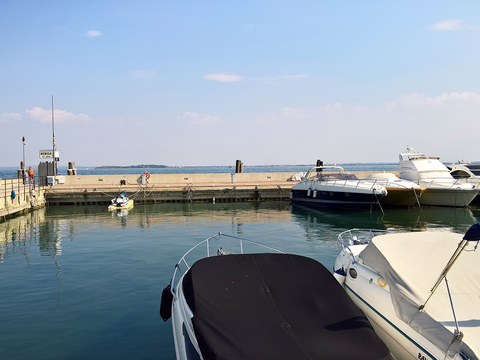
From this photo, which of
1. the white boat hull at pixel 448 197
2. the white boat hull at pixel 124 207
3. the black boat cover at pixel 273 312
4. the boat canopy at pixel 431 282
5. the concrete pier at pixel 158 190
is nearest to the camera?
the black boat cover at pixel 273 312

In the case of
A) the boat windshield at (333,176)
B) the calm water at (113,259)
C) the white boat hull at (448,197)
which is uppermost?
the boat windshield at (333,176)

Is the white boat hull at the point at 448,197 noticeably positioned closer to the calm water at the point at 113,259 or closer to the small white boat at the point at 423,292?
the calm water at the point at 113,259

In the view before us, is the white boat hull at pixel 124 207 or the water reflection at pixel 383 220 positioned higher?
the white boat hull at pixel 124 207

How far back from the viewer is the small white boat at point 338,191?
23.5m

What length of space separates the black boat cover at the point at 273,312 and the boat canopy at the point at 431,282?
826mm

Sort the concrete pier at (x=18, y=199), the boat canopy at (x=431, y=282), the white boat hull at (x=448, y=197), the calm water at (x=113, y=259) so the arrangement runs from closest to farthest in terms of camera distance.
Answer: the boat canopy at (x=431, y=282) → the calm water at (x=113, y=259) → the concrete pier at (x=18, y=199) → the white boat hull at (x=448, y=197)

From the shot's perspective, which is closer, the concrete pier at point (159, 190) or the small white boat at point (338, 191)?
the small white boat at point (338, 191)

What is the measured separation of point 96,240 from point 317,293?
12999 mm

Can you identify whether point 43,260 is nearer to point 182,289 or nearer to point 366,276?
point 182,289

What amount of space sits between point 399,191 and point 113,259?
65.9 feet

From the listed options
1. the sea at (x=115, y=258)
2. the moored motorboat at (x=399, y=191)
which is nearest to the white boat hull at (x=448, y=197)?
the sea at (x=115, y=258)

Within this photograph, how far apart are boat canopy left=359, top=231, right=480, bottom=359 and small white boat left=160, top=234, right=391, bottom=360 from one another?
2.76 feet

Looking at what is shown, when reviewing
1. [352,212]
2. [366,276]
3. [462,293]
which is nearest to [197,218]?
[352,212]

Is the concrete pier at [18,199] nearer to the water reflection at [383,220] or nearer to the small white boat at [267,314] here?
the water reflection at [383,220]
